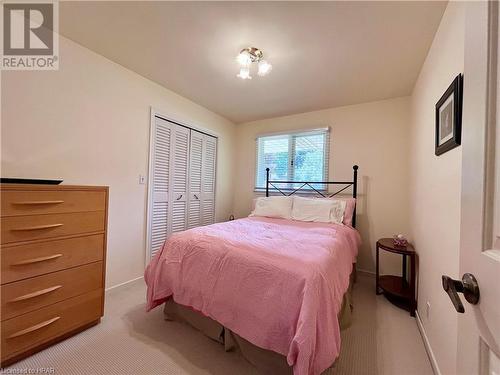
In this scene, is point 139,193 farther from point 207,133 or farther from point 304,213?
point 304,213

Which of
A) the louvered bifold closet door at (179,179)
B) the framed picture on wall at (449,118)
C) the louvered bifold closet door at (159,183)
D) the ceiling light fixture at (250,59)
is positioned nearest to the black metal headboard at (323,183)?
the louvered bifold closet door at (179,179)

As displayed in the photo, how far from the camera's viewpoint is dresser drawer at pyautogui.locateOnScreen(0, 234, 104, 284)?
50.1 inches

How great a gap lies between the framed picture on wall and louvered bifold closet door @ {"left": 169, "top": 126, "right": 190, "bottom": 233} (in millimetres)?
2737

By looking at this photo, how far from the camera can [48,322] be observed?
1425 millimetres

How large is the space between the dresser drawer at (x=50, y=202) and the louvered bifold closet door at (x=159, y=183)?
96 cm

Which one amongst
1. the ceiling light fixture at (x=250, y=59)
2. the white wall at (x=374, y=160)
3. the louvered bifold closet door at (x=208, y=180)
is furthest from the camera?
the louvered bifold closet door at (x=208, y=180)

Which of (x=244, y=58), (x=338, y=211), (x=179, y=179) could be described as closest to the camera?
(x=244, y=58)

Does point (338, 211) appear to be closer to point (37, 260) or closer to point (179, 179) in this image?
point (179, 179)

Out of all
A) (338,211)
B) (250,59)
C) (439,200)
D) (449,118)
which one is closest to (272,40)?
(250,59)

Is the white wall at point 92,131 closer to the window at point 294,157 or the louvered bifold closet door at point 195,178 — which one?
the louvered bifold closet door at point 195,178

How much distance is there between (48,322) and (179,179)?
1.93 metres

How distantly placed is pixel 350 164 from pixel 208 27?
2.42m

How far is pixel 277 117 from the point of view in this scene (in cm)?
367

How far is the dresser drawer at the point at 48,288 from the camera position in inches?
50.4
